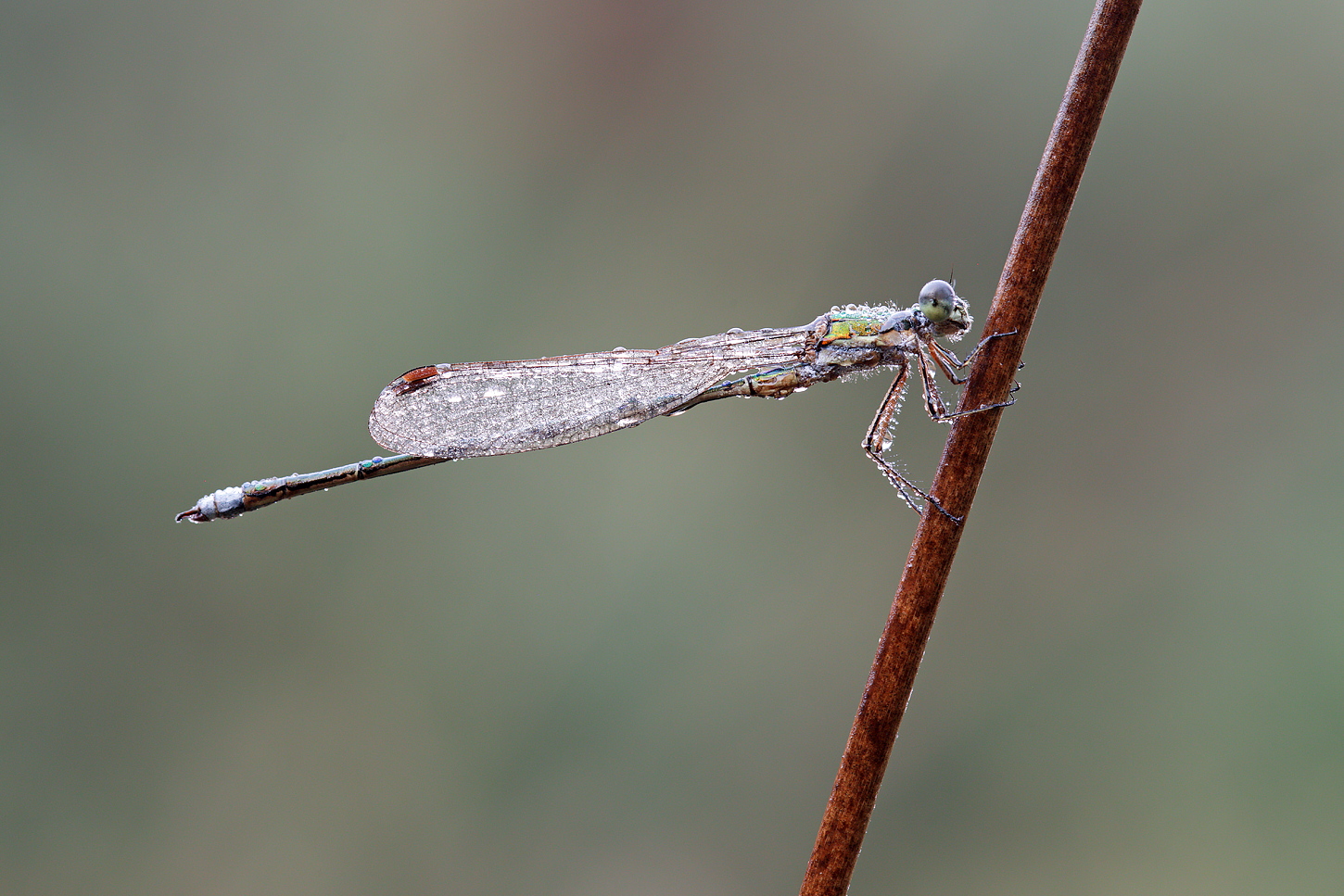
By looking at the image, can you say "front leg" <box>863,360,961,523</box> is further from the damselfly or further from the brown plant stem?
the brown plant stem

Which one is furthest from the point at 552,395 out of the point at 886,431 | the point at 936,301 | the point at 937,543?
the point at 937,543

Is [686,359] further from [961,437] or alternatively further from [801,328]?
[961,437]

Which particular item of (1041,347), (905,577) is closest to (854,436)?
(1041,347)

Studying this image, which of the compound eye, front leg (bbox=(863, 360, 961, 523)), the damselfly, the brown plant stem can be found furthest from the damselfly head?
the brown plant stem

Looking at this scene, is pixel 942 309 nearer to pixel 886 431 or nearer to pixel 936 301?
pixel 936 301

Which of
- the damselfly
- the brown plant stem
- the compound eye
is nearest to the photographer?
the brown plant stem

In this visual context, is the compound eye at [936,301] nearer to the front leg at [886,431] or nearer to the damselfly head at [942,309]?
the damselfly head at [942,309]
